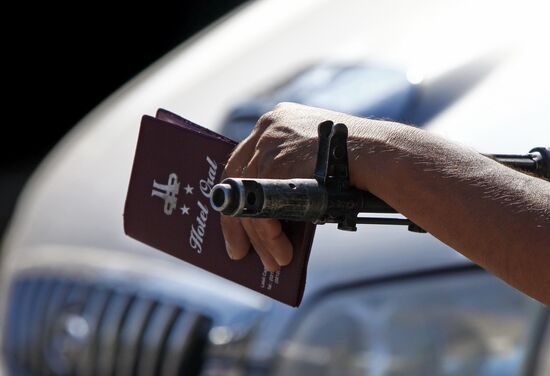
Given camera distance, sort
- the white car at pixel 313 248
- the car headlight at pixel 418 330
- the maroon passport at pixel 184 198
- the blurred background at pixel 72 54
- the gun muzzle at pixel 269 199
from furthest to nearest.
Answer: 1. the blurred background at pixel 72 54
2. the white car at pixel 313 248
3. the car headlight at pixel 418 330
4. the maroon passport at pixel 184 198
5. the gun muzzle at pixel 269 199

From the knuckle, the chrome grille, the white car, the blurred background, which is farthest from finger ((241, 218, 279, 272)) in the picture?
the blurred background

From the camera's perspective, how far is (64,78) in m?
11.1

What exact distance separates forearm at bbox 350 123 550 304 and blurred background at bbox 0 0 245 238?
30.5 feet

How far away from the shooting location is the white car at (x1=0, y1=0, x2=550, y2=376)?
2.25 m

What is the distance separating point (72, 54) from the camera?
10992mm

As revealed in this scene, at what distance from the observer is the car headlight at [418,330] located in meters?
2.14

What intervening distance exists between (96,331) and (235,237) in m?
1.85

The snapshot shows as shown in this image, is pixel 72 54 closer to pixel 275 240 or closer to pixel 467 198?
pixel 275 240

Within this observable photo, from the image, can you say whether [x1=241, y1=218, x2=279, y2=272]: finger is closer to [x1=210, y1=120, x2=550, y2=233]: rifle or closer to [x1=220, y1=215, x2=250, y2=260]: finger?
[x1=220, y1=215, x2=250, y2=260]: finger

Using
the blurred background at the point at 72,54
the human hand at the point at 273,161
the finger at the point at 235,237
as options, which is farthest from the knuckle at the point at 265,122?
the blurred background at the point at 72,54

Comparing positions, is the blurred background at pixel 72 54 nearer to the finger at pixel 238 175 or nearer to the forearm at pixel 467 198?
the finger at pixel 238 175

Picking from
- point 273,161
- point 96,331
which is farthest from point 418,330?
point 96,331

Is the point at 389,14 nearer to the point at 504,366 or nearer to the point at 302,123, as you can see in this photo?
the point at 504,366

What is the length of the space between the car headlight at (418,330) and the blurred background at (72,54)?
835 cm
